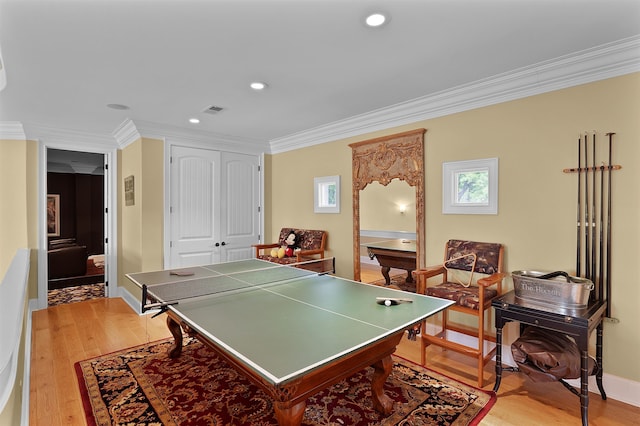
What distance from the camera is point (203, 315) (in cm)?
187

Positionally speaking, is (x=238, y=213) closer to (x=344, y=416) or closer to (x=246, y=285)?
(x=246, y=285)

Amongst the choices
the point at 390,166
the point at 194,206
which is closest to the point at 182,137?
the point at 194,206

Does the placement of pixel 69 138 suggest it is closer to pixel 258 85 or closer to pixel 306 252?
pixel 258 85

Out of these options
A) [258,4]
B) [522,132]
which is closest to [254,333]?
[258,4]

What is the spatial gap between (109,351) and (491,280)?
3684 millimetres

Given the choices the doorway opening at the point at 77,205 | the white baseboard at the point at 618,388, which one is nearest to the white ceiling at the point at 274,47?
the white baseboard at the point at 618,388

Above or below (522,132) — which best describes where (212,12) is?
above

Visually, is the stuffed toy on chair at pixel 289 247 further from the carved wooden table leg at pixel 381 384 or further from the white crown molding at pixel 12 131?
the white crown molding at pixel 12 131

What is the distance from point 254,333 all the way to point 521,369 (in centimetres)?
204

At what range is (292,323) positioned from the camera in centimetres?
175

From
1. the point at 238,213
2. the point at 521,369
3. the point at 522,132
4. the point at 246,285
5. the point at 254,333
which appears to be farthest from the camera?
the point at 238,213

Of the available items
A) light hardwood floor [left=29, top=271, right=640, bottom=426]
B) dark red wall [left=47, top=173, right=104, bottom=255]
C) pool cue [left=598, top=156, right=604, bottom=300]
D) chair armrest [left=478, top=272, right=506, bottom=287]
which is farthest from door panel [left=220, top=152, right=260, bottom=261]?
dark red wall [left=47, top=173, right=104, bottom=255]

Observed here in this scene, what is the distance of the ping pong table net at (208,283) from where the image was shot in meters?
2.15

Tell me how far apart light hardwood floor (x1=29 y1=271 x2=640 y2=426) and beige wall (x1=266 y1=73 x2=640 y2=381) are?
49 centimetres
